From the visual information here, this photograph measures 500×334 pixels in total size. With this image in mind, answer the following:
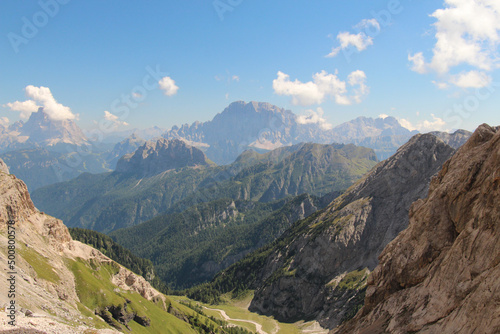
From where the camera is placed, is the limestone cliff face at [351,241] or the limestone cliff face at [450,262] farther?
the limestone cliff face at [351,241]

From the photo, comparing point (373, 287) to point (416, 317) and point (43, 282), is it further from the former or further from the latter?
point (43, 282)

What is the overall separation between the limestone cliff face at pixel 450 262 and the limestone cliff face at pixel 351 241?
120 metres

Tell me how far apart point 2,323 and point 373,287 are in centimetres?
5420

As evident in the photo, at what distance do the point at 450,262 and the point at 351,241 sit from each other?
144m

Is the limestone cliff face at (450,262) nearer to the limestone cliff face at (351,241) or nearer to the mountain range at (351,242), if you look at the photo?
the mountain range at (351,242)

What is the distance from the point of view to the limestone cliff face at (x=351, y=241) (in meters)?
162

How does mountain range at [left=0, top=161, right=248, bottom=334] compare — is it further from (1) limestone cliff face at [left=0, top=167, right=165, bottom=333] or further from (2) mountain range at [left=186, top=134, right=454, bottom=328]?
(2) mountain range at [left=186, top=134, right=454, bottom=328]

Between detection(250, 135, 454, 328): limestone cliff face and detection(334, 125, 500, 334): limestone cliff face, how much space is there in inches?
→ 4742

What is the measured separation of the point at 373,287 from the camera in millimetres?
47375

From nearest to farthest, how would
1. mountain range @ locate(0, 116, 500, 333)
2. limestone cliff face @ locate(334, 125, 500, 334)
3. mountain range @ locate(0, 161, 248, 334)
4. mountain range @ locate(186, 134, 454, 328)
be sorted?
limestone cliff face @ locate(334, 125, 500, 334) < mountain range @ locate(0, 116, 500, 333) < mountain range @ locate(0, 161, 248, 334) < mountain range @ locate(186, 134, 454, 328)

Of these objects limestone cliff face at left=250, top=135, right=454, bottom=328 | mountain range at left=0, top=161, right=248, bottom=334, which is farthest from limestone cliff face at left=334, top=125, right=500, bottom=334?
limestone cliff face at left=250, top=135, right=454, bottom=328

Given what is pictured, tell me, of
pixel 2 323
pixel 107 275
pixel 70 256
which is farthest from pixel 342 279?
pixel 2 323

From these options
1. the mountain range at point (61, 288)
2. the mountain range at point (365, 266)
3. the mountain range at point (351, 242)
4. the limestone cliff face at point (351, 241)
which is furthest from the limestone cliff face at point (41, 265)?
the mountain range at point (351, 242)

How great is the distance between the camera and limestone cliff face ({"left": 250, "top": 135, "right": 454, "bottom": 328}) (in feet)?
530
